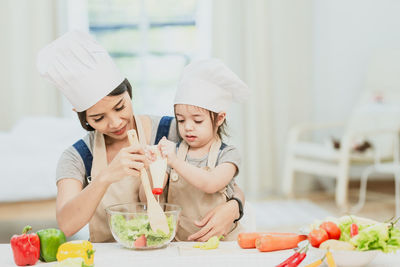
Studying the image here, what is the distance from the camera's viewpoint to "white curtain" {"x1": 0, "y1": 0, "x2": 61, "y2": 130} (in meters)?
4.84

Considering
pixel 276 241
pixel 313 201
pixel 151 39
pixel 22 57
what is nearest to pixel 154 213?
pixel 276 241

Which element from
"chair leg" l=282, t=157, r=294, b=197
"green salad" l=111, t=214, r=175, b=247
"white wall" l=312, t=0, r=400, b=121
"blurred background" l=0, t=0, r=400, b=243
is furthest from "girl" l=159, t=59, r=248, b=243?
"white wall" l=312, t=0, r=400, b=121

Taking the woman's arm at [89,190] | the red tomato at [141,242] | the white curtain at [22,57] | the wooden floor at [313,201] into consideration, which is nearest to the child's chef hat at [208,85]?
the woman's arm at [89,190]

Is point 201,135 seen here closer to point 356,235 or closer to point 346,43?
point 356,235

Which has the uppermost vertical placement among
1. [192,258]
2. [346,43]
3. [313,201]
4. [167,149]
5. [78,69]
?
[346,43]

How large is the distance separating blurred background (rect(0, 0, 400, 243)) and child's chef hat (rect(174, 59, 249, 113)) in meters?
3.09

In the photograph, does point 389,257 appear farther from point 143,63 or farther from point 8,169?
point 143,63

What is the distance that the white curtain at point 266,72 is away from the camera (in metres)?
5.11

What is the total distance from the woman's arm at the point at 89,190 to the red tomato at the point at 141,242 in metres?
0.15

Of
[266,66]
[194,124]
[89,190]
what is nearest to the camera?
[89,190]

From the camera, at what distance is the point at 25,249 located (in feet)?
4.31

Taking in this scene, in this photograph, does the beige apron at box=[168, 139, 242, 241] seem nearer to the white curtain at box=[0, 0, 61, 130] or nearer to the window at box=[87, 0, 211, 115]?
the white curtain at box=[0, 0, 61, 130]

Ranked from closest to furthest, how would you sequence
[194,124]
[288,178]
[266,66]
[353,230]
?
[353,230], [194,124], [288,178], [266,66]

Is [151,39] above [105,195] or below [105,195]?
above
